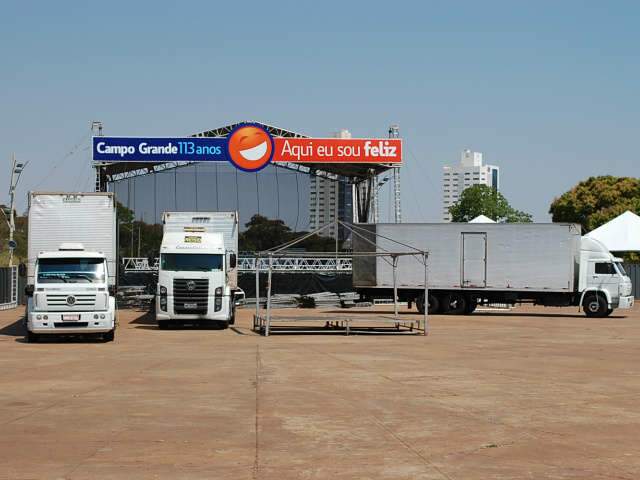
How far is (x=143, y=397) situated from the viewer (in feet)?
48.8

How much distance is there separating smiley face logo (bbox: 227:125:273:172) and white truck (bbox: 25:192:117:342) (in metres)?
21.3

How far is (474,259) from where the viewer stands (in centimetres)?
4106

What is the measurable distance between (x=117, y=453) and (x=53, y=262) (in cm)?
1694

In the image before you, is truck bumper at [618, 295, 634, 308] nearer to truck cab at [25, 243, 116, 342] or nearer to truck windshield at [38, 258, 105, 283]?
truck cab at [25, 243, 116, 342]

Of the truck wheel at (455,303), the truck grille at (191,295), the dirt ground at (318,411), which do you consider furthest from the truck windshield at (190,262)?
the truck wheel at (455,303)

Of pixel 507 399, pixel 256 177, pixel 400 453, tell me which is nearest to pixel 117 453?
pixel 400 453

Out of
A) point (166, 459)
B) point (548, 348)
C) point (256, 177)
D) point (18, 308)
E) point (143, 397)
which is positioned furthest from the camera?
point (256, 177)

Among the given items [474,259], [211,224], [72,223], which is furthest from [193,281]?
[474,259]

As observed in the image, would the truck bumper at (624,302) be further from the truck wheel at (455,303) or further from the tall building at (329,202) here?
the tall building at (329,202)

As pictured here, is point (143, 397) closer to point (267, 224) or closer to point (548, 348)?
point (548, 348)

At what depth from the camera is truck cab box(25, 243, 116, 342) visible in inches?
1014

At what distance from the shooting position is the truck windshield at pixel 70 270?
26.0 metres

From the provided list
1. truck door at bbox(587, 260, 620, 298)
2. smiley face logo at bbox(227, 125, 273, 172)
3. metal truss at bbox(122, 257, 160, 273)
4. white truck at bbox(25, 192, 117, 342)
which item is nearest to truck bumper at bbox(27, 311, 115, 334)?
white truck at bbox(25, 192, 117, 342)

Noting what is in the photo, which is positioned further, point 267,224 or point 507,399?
point 267,224
